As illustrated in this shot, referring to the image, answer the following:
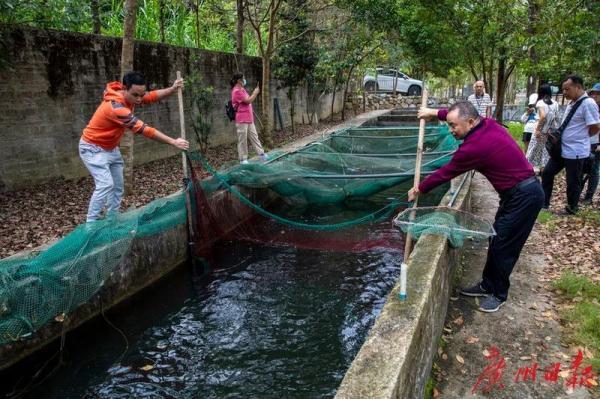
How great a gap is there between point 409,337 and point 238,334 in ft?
7.59

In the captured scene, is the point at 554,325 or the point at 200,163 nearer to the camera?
the point at 554,325

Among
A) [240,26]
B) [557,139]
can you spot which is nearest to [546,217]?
[557,139]

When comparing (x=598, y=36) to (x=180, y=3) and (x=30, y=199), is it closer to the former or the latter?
(x=30, y=199)

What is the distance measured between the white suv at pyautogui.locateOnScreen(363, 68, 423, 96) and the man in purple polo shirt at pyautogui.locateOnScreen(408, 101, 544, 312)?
2485 cm

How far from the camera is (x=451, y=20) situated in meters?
11.9

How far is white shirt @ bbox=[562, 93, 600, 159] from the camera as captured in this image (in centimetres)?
562

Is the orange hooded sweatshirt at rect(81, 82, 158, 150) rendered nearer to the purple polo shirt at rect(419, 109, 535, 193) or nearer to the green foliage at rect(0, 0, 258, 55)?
the green foliage at rect(0, 0, 258, 55)

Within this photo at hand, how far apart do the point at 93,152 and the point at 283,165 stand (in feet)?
8.99

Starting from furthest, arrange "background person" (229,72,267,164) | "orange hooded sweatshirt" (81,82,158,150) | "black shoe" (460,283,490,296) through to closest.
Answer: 1. "background person" (229,72,267,164)
2. "orange hooded sweatshirt" (81,82,158,150)
3. "black shoe" (460,283,490,296)

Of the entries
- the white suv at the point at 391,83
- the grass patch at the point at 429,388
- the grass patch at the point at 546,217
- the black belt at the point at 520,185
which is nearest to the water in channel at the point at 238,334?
the grass patch at the point at 429,388

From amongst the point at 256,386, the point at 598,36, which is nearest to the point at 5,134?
the point at 256,386

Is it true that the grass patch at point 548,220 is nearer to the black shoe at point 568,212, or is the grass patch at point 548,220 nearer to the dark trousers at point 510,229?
the black shoe at point 568,212

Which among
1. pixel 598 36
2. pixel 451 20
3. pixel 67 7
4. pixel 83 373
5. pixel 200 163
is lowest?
pixel 83 373

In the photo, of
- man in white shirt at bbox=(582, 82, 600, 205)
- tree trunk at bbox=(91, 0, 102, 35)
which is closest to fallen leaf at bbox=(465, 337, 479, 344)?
man in white shirt at bbox=(582, 82, 600, 205)
